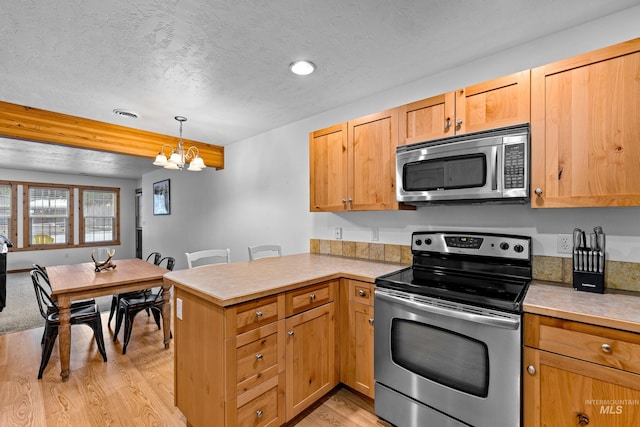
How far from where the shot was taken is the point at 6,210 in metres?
6.87

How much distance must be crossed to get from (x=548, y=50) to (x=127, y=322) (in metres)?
4.12

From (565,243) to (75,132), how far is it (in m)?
4.52

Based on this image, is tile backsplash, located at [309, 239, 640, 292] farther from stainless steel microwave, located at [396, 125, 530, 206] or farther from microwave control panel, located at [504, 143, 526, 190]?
microwave control panel, located at [504, 143, 526, 190]

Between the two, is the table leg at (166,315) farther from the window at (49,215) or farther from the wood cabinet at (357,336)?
the window at (49,215)

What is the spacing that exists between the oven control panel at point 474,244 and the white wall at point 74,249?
29.6ft

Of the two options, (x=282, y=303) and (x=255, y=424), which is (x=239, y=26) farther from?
(x=255, y=424)

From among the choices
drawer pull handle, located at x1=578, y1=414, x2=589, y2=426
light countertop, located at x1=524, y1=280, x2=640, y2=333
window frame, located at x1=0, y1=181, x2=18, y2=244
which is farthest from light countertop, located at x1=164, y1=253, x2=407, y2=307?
window frame, located at x1=0, y1=181, x2=18, y2=244

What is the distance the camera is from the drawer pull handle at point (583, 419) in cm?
123

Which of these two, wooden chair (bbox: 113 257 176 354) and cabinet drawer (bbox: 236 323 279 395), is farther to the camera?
wooden chair (bbox: 113 257 176 354)

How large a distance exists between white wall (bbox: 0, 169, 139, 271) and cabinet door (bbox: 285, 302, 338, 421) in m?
8.51

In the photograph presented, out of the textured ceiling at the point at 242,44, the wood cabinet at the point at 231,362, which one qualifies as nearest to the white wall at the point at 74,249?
the textured ceiling at the point at 242,44

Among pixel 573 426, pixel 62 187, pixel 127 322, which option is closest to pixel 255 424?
pixel 573 426

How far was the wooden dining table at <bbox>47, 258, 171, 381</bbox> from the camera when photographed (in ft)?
7.97
